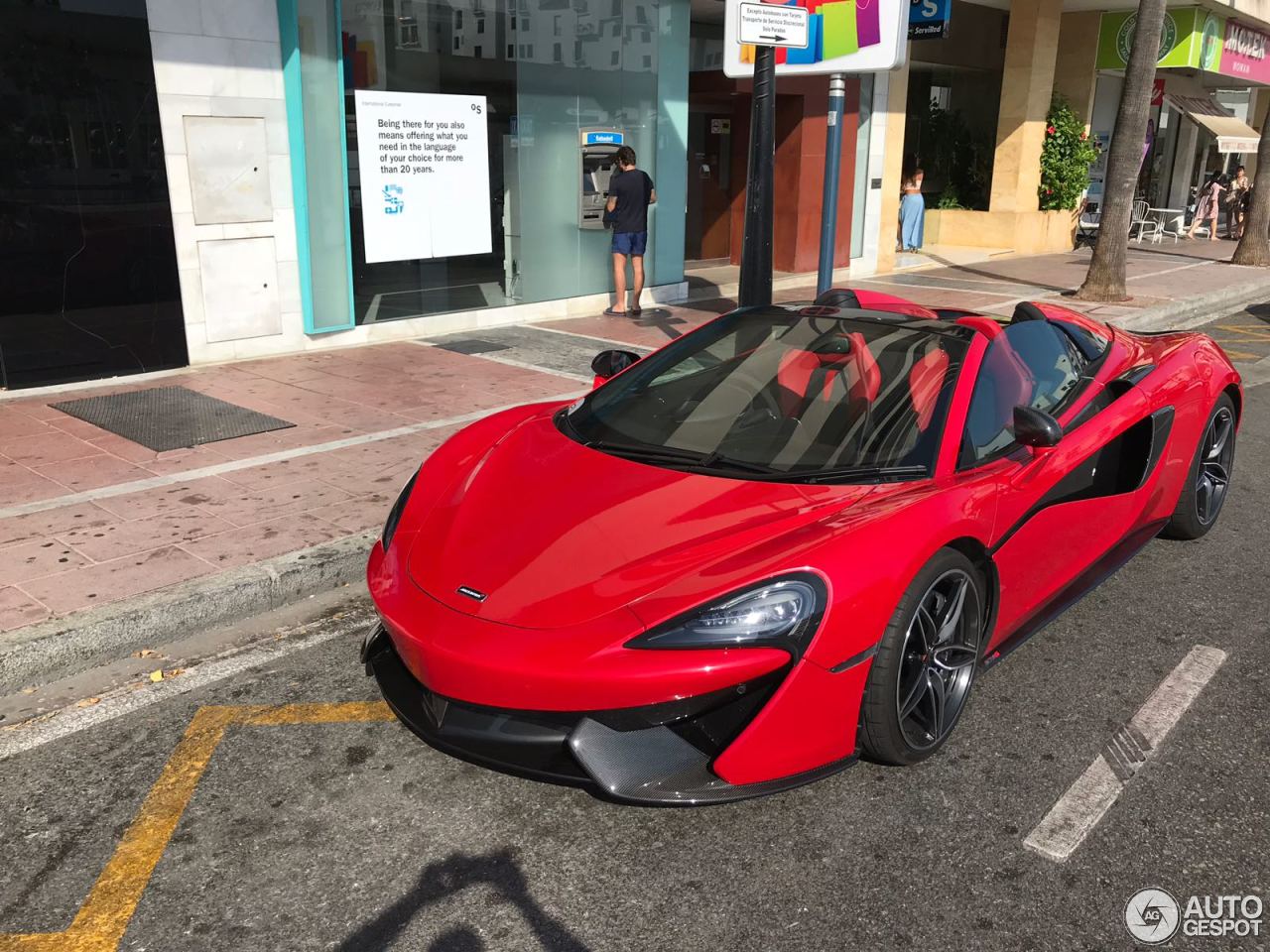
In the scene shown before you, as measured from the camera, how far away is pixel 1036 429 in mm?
3627

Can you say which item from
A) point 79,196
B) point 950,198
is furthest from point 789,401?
point 950,198

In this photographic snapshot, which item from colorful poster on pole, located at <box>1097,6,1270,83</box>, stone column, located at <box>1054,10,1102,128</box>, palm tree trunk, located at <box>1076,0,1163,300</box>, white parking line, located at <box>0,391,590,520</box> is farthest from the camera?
stone column, located at <box>1054,10,1102,128</box>

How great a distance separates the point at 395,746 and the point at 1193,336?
4458mm

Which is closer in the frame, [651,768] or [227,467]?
[651,768]

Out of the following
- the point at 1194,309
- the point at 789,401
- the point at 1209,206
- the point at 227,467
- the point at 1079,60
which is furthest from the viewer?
the point at 1209,206

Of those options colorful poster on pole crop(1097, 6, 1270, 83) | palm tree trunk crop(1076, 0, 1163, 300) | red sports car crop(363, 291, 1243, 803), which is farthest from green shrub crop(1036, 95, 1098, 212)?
red sports car crop(363, 291, 1243, 803)

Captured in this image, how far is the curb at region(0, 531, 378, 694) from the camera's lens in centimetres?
397

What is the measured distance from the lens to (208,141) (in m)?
8.68

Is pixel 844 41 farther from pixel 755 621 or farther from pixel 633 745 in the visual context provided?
pixel 633 745

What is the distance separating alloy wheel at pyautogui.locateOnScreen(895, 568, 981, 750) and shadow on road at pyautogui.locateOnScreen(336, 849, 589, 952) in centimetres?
116

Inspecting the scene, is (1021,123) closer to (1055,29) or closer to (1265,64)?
(1055,29)

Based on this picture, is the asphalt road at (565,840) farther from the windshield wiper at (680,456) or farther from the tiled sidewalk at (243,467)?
the windshield wiper at (680,456)

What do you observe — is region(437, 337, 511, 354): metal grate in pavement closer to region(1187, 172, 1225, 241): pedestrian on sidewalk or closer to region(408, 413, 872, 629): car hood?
region(408, 413, 872, 629): car hood

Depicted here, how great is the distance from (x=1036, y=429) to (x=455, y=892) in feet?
7.79
